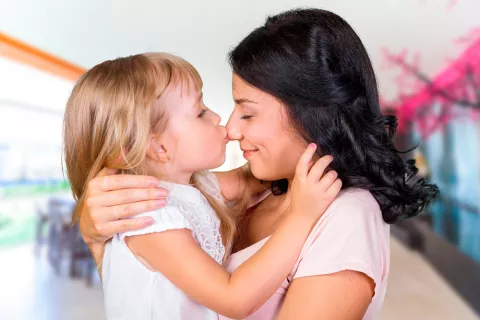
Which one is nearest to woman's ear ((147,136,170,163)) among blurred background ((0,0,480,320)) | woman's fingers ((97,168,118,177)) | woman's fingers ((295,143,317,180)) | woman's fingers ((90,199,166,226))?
woman's fingers ((97,168,118,177))

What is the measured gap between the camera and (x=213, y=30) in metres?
4.84

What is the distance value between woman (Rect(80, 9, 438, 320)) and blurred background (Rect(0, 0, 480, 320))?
2.97m

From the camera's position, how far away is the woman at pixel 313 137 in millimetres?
1268

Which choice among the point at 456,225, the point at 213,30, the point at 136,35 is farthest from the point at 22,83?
the point at 456,225

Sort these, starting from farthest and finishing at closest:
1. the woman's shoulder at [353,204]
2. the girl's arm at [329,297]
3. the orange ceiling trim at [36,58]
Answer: the orange ceiling trim at [36,58]
the woman's shoulder at [353,204]
the girl's arm at [329,297]

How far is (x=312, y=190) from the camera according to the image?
1.22m

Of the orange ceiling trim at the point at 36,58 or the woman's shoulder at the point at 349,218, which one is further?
the orange ceiling trim at the point at 36,58

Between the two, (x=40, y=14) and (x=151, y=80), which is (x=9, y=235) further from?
(x=151, y=80)

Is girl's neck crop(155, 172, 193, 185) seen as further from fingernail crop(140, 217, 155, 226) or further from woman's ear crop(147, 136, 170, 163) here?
fingernail crop(140, 217, 155, 226)

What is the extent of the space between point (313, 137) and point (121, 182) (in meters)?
0.52

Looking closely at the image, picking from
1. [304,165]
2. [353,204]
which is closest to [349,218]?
[353,204]

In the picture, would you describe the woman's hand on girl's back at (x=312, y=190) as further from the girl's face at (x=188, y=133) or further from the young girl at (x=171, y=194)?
the girl's face at (x=188, y=133)

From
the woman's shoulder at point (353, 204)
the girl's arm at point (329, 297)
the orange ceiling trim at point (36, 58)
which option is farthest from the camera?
the orange ceiling trim at point (36, 58)

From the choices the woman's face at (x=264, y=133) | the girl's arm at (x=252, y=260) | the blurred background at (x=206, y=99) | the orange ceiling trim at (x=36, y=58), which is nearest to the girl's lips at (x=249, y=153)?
the woman's face at (x=264, y=133)
